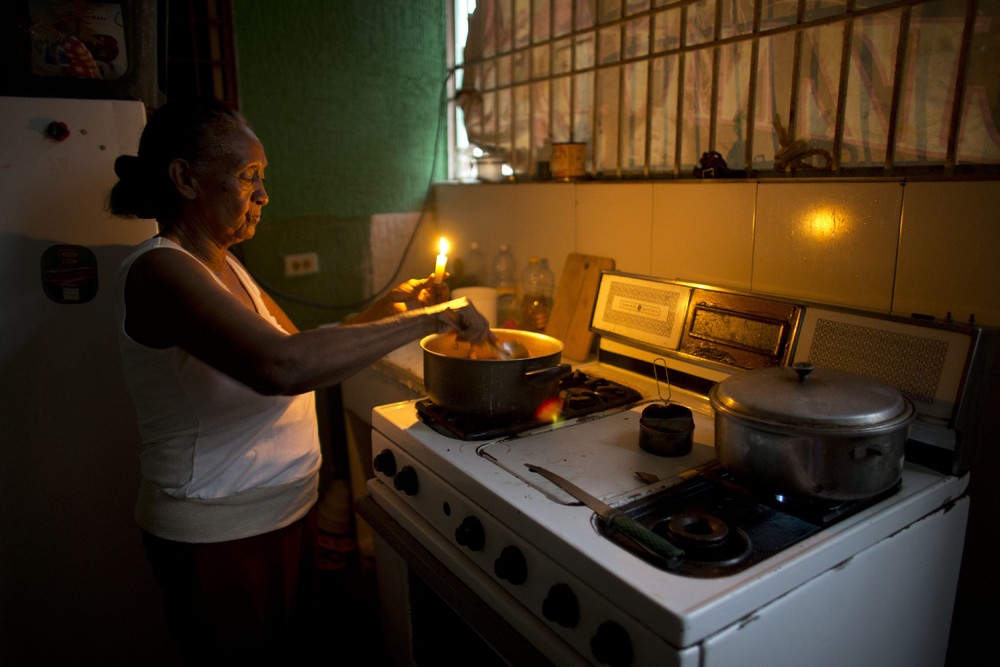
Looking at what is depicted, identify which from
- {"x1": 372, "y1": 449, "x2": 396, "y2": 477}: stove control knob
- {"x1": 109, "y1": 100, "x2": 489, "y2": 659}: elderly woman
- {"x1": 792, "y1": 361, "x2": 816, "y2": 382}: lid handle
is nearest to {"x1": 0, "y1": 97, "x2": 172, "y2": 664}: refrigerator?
{"x1": 109, "y1": 100, "x2": 489, "y2": 659}: elderly woman

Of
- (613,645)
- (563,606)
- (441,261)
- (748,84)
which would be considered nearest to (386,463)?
(441,261)

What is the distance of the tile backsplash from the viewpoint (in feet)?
4.07

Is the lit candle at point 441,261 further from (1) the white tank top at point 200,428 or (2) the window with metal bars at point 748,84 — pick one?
(2) the window with metal bars at point 748,84

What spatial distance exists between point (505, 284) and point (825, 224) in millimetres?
1174

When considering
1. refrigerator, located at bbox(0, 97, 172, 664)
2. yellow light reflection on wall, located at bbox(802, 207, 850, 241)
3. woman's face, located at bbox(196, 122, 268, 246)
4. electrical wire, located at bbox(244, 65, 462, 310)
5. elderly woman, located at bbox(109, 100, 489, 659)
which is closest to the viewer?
elderly woman, located at bbox(109, 100, 489, 659)

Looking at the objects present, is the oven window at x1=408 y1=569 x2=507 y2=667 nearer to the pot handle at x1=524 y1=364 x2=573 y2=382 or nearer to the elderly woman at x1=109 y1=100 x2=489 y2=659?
the elderly woman at x1=109 y1=100 x2=489 y2=659

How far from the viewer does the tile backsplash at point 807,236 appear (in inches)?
48.9

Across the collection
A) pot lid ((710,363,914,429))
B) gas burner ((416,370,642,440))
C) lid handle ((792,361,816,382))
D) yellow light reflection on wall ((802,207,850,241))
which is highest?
yellow light reflection on wall ((802,207,850,241))

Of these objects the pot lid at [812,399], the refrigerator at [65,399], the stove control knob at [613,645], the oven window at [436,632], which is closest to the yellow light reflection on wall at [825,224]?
the pot lid at [812,399]

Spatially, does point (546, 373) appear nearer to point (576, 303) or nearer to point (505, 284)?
point (576, 303)

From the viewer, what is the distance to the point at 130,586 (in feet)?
5.71

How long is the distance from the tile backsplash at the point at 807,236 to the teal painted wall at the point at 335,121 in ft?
2.48

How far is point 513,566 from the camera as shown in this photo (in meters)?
1.04

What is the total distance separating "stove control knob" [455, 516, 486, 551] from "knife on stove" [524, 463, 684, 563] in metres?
0.14
